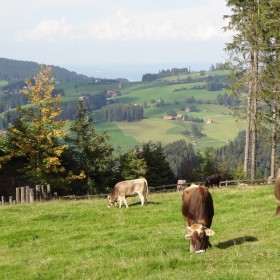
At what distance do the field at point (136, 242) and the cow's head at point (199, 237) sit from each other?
257 mm

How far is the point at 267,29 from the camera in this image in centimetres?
3791

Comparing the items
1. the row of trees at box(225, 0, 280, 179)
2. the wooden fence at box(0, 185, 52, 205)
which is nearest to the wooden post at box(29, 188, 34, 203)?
the wooden fence at box(0, 185, 52, 205)

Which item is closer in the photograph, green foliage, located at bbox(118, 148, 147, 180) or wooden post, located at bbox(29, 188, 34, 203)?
wooden post, located at bbox(29, 188, 34, 203)

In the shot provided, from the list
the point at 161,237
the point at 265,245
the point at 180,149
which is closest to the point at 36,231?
the point at 161,237

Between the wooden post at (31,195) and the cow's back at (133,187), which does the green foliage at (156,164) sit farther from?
the cow's back at (133,187)

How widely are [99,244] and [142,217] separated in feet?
A: 19.2

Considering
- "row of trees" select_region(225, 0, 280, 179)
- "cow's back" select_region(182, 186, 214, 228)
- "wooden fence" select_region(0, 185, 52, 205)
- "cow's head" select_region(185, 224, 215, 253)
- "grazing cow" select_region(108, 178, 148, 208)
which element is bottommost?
"wooden fence" select_region(0, 185, 52, 205)

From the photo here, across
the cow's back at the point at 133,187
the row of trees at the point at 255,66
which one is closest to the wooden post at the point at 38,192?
the cow's back at the point at 133,187

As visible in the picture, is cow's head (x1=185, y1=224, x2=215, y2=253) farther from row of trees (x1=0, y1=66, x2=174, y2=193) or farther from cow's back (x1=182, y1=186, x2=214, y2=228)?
row of trees (x1=0, y1=66, x2=174, y2=193)

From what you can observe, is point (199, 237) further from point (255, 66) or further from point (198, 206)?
point (255, 66)

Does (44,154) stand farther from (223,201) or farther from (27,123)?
(223,201)

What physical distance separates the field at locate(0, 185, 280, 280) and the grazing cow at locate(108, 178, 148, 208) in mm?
793

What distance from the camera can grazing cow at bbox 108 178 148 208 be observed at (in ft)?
86.2

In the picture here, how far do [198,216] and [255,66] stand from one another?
2677 cm
